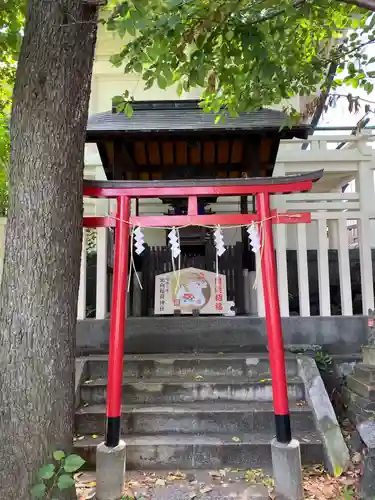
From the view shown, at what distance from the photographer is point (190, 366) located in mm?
4980

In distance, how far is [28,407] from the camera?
2.73m

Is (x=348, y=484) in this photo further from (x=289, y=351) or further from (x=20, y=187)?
(x=20, y=187)

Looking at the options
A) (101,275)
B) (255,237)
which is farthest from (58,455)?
(101,275)

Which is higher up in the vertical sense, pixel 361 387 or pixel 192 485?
pixel 361 387

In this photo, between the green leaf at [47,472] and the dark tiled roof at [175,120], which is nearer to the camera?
the green leaf at [47,472]

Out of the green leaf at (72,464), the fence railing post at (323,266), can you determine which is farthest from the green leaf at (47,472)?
the fence railing post at (323,266)

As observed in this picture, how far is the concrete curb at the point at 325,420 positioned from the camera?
3709 mm

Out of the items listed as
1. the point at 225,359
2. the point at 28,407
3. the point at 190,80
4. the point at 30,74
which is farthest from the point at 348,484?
the point at 30,74

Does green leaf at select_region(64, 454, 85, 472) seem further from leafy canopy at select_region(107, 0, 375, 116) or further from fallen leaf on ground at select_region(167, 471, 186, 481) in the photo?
leafy canopy at select_region(107, 0, 375, 116)

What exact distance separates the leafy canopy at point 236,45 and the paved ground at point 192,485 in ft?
13.0

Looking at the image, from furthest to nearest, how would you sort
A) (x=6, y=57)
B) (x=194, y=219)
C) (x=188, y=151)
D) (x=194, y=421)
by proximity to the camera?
(x=188, y=151)
(x=6, y=57)
(x=194, y=421)
(x=194, y=219)

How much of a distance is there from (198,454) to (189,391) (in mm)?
821

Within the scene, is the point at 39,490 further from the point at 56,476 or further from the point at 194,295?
the point at 194,295

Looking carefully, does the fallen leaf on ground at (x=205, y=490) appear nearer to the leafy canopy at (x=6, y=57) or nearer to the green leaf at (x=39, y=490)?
the green leaf at (x=39, y=490)
